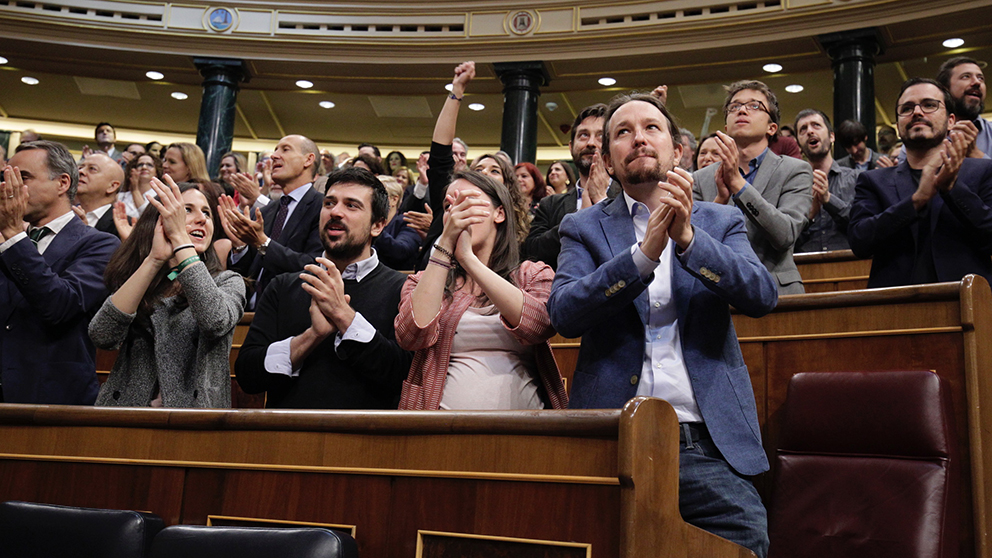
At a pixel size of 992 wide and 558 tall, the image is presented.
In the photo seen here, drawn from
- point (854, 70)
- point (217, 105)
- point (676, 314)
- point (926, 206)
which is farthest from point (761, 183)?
point (217, 105)

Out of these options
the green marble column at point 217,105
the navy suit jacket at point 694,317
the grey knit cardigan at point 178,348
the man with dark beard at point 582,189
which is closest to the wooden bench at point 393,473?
the navy suit jacket at point 694,317

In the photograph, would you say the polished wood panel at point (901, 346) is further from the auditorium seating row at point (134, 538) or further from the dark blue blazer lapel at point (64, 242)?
the dark blue blazer lapel at point (64, 242)

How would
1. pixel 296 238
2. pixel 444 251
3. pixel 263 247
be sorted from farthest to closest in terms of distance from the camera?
pixel 296 238, pixel 263 247, pixel 444 251

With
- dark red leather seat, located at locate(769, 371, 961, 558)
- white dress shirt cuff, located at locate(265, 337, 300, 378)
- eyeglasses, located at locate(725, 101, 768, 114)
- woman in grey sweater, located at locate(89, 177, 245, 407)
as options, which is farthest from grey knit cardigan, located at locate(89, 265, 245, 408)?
eyeglasses, located at locate(725, 101, 768, 114)

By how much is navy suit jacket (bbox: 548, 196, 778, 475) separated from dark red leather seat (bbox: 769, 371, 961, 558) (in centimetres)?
28

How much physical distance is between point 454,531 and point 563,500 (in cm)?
16

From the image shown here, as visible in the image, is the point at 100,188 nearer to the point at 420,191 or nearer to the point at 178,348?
the point at 420,191

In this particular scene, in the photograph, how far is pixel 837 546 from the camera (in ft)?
4.52

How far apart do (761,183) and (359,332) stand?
112 centimetres

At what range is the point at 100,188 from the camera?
2949 millimetres

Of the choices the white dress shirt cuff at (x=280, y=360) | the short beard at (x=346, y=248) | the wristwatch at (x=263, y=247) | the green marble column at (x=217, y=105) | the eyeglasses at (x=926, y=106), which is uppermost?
the green marble column at (x=217, y=105)

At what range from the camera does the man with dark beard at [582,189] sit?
2.24 metres

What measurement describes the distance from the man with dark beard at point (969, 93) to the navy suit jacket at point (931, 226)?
1.92 feet

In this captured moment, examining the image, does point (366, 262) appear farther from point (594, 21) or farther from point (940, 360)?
point (594, 21)
